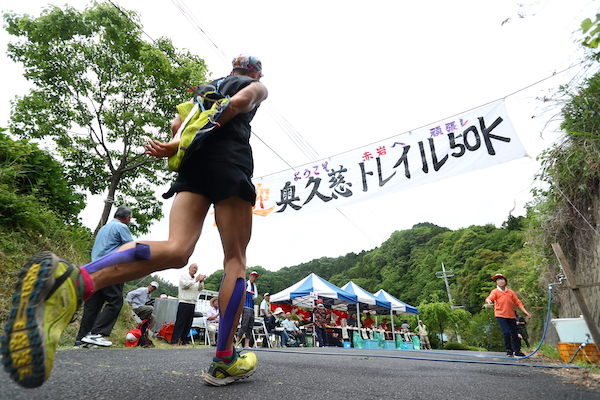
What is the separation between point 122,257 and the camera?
116cm

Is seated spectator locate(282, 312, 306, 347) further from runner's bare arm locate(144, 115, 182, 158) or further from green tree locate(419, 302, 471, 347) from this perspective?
green tree locate(419, 302, 471, 347)

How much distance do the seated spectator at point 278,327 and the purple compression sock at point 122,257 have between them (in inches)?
350

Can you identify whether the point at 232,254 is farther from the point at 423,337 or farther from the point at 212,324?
the point at 423,337

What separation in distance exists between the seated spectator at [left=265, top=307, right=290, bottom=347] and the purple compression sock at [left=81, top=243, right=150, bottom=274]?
8.90 m

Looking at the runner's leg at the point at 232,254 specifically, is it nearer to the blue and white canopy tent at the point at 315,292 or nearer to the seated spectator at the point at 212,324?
the seated spectator at the point at 212,324

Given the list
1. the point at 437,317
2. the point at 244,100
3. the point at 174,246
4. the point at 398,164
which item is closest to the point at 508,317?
the point at 398,164

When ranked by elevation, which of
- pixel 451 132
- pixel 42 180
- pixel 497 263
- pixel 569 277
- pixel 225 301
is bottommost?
pixel 225 301

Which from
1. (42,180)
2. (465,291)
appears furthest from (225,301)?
(465,291)

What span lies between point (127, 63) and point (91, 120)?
1976 millimetres

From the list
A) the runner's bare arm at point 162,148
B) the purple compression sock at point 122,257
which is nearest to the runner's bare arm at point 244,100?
the runner's bare arm at point 162,148

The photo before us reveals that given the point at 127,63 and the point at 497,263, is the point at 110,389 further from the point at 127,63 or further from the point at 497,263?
the point at 497,263

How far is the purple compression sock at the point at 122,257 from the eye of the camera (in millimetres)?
1118

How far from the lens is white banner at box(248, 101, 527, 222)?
6.06 meters

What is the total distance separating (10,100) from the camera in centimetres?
958
